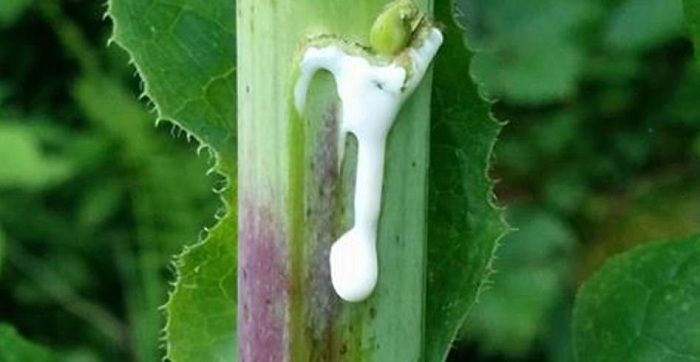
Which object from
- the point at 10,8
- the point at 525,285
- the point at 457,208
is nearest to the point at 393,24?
the point at 457,208

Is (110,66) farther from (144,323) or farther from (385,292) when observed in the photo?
(385,292)

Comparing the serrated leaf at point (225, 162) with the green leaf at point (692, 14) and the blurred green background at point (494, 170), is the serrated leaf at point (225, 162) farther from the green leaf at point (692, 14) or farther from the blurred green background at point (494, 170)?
the blurred green background at point (494, 170)

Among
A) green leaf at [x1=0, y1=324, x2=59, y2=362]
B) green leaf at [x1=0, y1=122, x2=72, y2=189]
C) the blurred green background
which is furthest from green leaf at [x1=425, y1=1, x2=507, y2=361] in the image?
green leaf at [x1=0, y1=122, x2=72, y2=189]

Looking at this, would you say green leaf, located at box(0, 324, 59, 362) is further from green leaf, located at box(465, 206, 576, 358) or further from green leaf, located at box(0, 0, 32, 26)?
green leaf, located at box(0, 0, 32, 26)

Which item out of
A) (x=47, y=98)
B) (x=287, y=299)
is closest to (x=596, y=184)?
(x=47, y=98)

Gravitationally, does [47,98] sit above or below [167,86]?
above

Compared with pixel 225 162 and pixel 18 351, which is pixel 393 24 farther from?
pixel 18 351
